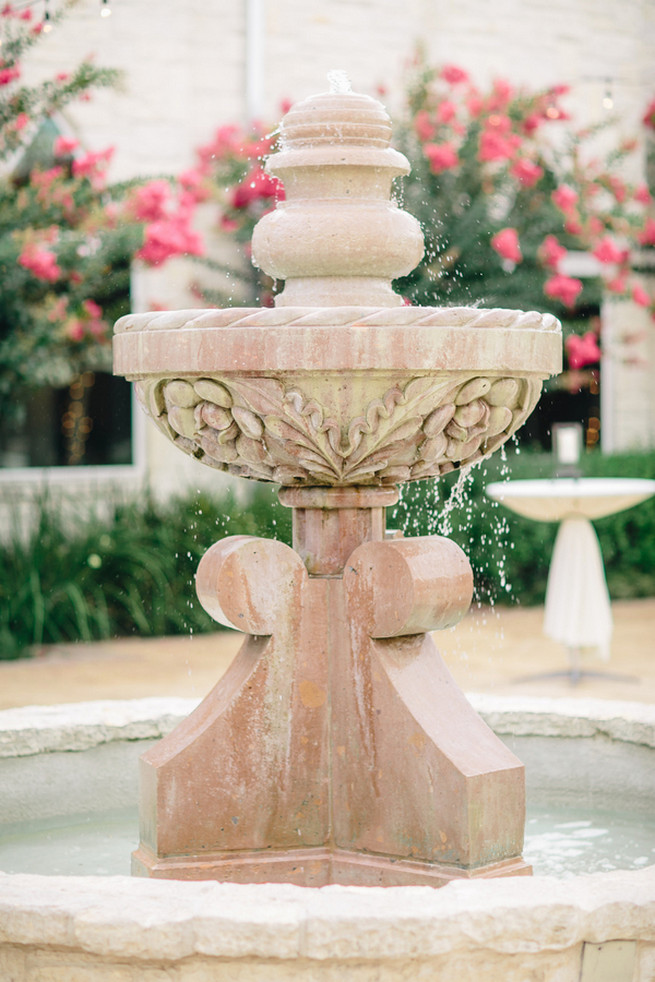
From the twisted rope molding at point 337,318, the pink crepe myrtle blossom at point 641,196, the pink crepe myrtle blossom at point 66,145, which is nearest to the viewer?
the twisted rope molding at point 337,318

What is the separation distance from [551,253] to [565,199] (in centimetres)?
41

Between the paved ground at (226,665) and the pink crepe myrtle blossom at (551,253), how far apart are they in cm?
263

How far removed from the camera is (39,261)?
8.40m

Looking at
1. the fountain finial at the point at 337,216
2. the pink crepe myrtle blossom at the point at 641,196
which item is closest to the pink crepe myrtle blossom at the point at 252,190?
the pink crepe myrtle blossom at the point at 641,196

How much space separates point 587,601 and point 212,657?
2273 millimetres

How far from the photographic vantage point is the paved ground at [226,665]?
775 cm

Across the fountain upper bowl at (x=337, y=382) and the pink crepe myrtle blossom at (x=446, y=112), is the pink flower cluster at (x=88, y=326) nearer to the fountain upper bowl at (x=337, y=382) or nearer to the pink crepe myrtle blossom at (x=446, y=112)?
the pink crepe myrtle blossom at (x=446, y=112)

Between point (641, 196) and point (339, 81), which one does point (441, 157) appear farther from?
point (339, 81)

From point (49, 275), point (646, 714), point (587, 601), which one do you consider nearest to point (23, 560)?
point (49, 275)

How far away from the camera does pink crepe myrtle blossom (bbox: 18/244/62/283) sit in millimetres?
8383

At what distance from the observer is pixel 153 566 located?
30.6 ft

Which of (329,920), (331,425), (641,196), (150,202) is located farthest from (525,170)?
(329,920)

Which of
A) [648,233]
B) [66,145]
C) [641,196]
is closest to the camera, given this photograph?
[66,145]

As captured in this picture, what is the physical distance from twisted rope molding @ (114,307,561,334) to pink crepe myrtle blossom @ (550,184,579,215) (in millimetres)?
7157
